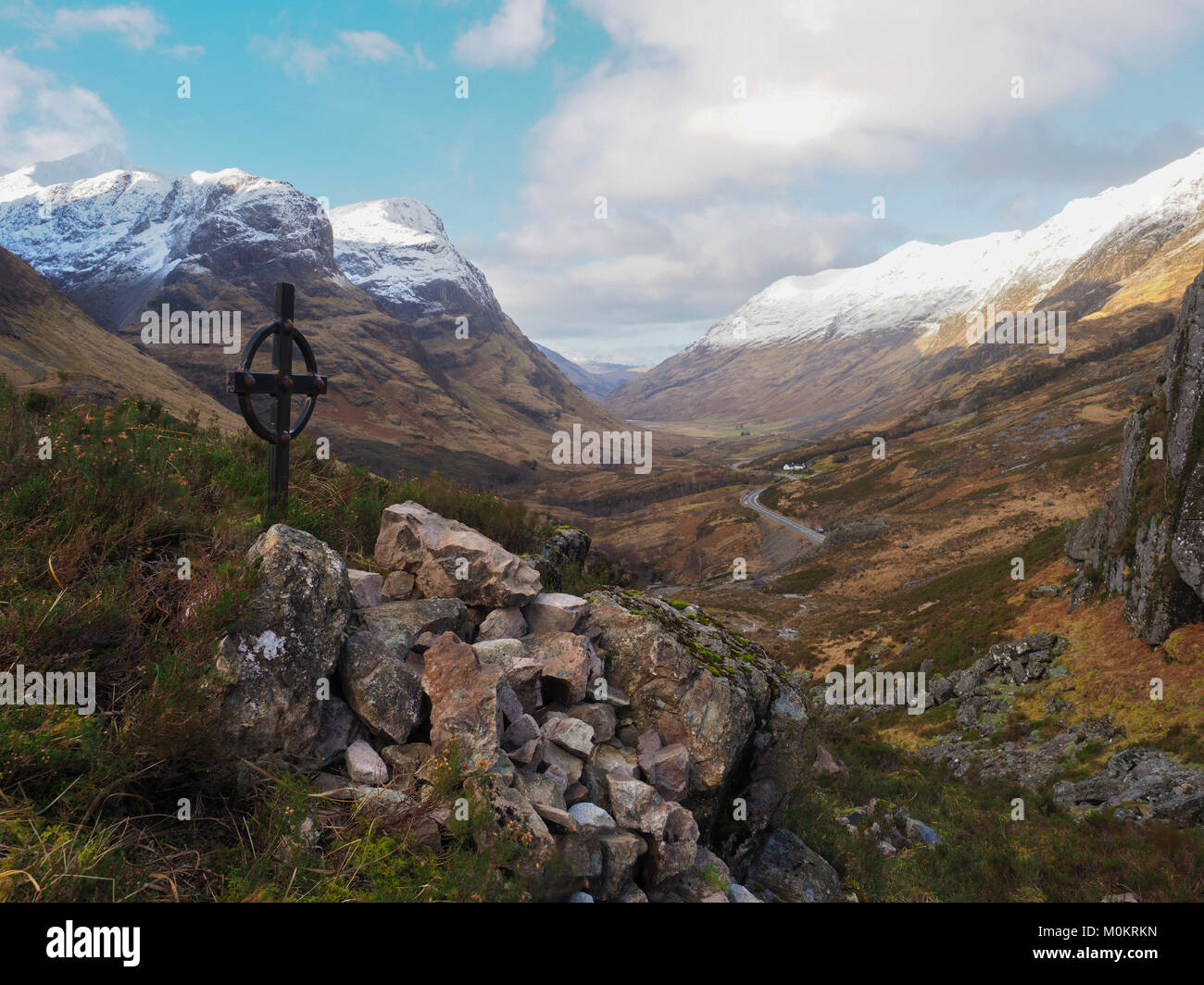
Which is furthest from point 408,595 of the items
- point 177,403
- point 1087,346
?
point 1087,346

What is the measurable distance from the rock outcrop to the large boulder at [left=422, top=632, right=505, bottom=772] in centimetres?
2586

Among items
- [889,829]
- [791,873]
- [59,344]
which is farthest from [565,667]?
[59,344]

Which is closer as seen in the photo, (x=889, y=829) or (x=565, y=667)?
(x=565, y=667)

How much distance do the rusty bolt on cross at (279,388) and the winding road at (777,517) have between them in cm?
9629

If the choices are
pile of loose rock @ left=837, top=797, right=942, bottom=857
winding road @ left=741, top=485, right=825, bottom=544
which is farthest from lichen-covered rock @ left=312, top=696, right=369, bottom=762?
winding road @ left=741, top=485, right=825, bottom=544

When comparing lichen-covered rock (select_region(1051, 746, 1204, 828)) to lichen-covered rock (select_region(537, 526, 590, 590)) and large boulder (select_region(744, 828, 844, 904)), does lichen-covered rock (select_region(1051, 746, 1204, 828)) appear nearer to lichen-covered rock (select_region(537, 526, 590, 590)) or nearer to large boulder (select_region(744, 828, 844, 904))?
large boulder (select_region(744, 828, 844, 904))

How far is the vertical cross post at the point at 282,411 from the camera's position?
23.4 ft

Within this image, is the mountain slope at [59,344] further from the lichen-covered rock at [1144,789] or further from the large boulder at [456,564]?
the lichen-covered rock at [1144,789]

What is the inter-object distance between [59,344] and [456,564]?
17144 centimetres

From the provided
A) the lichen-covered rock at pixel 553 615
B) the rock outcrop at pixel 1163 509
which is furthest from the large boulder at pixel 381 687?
the rock outcrop at pixel 1163 509

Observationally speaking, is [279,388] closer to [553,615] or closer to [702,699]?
[553,615]

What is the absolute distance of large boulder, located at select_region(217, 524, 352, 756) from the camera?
15.5 feet

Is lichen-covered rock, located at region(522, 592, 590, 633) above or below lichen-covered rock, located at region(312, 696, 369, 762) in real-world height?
above

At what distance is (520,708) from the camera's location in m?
5.68
